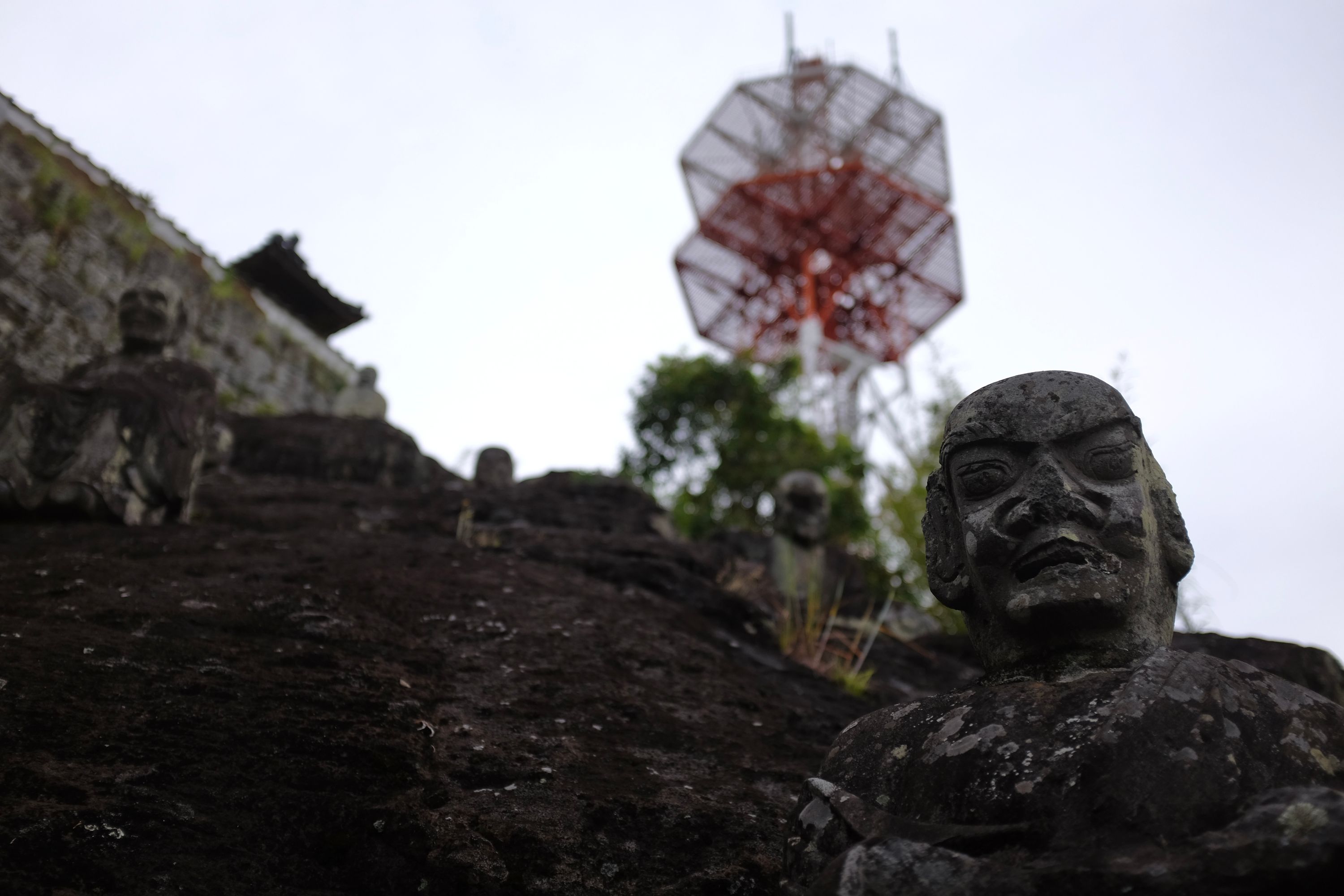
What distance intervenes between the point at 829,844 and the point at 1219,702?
3.02ft

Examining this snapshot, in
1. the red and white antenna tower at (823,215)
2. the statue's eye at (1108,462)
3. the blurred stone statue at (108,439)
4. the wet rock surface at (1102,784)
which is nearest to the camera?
the wet rock surface at (1102,784)

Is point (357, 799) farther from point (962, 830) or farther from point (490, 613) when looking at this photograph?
point (490, 613)

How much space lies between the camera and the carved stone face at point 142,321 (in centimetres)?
733

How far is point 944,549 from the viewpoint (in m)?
3.36

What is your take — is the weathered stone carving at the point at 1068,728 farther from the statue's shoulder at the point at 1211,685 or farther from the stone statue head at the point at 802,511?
the stone statue head at the point at 802,511

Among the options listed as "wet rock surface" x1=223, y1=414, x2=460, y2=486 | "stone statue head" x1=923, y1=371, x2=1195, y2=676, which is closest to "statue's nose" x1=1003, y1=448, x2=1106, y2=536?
"stone statue head" x1=923, y1=371, x2=1195, y2=676

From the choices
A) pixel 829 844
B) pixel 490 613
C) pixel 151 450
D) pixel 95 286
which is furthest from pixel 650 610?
pixel 95 286

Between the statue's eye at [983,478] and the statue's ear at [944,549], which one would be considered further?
the statue's ear at [944,549]

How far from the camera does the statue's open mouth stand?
2943mm

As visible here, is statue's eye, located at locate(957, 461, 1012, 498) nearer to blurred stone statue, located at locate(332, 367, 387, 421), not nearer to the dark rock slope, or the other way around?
the dark rock slope

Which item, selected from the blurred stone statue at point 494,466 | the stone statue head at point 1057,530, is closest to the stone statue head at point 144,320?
the blurred stone statue at point 494,466

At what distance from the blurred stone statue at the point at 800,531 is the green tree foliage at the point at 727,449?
261 centimetres

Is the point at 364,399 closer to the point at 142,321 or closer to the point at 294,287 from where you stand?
the point at 294,287

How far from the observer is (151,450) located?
648 cm
